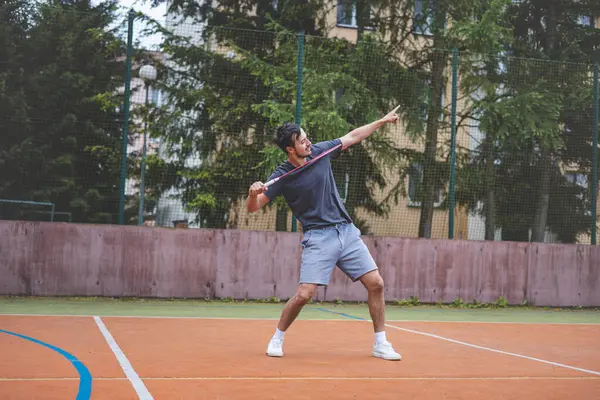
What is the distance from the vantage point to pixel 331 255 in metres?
6.44

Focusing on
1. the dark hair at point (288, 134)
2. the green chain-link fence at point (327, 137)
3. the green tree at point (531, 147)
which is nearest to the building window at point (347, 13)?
the green chain-link fence at point (327, 137)

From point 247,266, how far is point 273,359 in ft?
21.7

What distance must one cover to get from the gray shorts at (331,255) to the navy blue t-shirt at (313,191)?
0.28ft

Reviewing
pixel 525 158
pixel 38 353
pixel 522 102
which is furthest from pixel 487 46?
Answer: pixel 38 353

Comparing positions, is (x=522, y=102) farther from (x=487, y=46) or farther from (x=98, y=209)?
(x=98, y=209)

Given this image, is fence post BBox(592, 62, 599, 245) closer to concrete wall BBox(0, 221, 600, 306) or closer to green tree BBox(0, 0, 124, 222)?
concrete wall BBox(0, 221, 600, 306)

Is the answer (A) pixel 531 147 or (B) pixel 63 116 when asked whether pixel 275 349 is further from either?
(A) pixel 531 147

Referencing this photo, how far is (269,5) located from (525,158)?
30.9 ft

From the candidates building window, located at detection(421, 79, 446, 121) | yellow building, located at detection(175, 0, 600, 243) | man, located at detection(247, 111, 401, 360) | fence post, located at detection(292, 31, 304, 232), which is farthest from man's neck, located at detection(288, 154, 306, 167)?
building window, located at detection(421, 79, 446, 121)

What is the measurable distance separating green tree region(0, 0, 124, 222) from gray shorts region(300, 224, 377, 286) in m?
6.36

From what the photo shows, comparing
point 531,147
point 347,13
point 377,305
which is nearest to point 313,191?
point 377,305

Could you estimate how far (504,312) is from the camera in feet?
42.4

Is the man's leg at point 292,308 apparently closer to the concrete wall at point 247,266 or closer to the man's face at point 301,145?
the man's face at point 301,145

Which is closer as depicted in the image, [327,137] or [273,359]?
[273,359]
